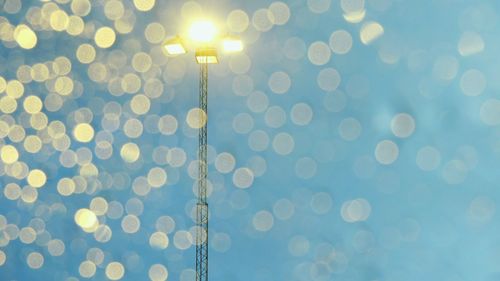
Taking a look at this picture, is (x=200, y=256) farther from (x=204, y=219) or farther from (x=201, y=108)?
(x=201, y=108)

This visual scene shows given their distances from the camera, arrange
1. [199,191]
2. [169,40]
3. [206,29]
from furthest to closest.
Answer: [199,191] → [206,29] → [169,40]

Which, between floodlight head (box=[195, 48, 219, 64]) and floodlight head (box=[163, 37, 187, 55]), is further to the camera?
floodlight head (box=[195, 48, 219, 64])

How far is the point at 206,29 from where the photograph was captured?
25.2 meters

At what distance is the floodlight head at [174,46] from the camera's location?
2342cm

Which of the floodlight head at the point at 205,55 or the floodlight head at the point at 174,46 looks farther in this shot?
the floodlight head at the point at 205,55

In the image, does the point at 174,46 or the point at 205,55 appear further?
the point at 205,55

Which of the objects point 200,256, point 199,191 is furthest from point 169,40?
point 200,256

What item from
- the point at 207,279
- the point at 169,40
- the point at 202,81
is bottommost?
the point at 207,279

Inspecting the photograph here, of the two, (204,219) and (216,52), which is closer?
(216,52)

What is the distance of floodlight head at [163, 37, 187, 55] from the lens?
76.8 feet

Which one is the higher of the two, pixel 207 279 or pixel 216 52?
pixel 216 52

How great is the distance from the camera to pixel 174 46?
23.7 metres

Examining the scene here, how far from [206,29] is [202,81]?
656cm

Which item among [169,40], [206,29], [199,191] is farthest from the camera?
[199,191]
